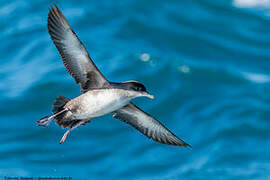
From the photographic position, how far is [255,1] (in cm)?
1717

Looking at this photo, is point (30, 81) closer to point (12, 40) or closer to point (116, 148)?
point (12, 40)

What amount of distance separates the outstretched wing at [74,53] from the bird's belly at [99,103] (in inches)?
8.5

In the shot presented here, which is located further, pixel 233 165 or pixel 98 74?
pixel 233 165

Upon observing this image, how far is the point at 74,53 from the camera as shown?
8.07 m

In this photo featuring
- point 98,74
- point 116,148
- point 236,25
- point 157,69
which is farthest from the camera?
point 236,25

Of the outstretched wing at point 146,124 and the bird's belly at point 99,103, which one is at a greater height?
the outstretched wing at point 146,124

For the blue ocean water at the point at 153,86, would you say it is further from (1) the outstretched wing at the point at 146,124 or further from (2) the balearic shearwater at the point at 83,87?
(2) the balearic shearwater at the point at 83,87

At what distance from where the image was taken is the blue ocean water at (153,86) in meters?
13.8

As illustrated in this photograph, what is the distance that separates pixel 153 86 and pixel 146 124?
5.47 metres

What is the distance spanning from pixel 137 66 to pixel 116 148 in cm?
236

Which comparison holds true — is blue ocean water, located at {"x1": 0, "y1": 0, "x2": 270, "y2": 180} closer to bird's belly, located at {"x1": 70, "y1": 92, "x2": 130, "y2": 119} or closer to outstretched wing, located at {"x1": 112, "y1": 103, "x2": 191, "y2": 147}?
outstretched wing, located at {"x1": 112, "y1": 103, "x2": 191, "y2": 147}

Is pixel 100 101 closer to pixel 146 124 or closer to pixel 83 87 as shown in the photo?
pixel 83 87

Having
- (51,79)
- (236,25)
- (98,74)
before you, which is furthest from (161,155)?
(98,74)

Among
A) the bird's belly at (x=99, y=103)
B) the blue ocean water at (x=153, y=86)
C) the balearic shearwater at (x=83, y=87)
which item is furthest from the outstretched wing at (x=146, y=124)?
the blue ocean water at (x=153, y=86)
